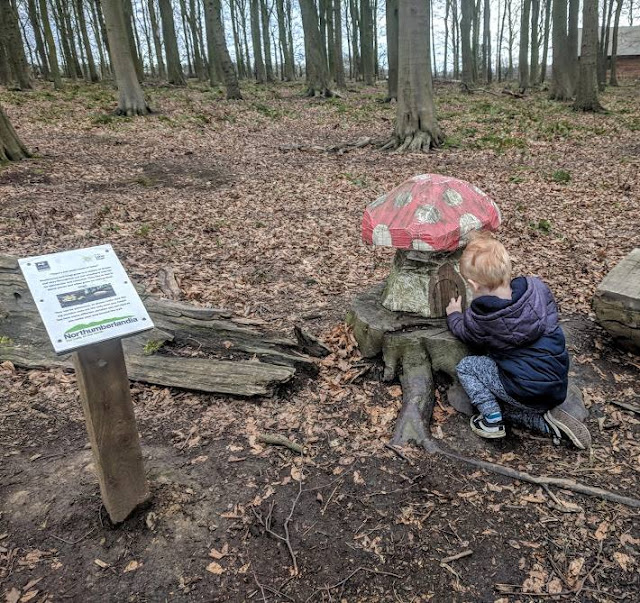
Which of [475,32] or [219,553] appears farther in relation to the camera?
[475,32]

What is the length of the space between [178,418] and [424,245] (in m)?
2.26

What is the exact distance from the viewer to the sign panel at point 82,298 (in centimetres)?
229

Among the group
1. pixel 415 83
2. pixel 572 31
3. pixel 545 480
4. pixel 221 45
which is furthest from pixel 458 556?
pixel 572 31

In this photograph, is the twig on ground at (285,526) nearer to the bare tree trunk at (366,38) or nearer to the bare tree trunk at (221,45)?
the bare tree trunk at (221,45)

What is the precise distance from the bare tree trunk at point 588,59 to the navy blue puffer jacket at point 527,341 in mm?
14630

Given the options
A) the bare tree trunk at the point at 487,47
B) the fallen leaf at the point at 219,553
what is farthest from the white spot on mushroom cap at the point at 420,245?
the bare tree trunk at the point at 487,47

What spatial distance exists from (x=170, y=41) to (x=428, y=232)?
24177 mm

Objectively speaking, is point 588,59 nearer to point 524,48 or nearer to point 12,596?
point 524,48

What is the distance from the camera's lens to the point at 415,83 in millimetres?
12266

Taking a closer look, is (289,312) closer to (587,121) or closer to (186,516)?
(186,516)

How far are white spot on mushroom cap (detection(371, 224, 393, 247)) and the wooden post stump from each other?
2.05 metres

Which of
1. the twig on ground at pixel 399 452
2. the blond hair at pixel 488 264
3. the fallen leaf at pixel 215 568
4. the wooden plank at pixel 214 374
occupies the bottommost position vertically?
the twig on ground at pixel 399 452

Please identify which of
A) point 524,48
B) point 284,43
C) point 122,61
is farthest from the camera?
point 284,43

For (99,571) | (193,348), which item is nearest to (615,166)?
(193,348)
